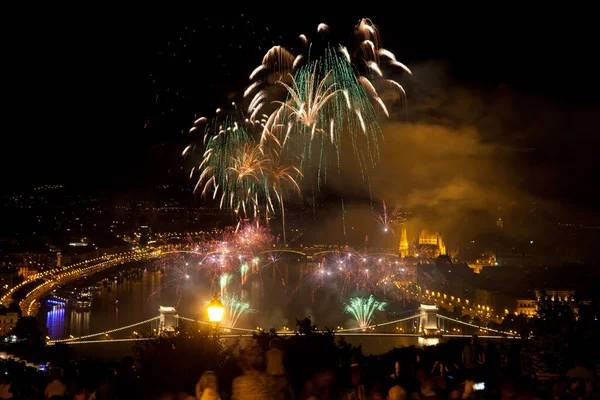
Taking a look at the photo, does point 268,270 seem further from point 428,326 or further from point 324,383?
point 324,383

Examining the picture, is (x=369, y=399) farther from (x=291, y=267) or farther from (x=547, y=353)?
(x=291, y=267)

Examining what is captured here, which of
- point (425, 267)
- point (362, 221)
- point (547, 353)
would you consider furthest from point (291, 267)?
point (547, 353)

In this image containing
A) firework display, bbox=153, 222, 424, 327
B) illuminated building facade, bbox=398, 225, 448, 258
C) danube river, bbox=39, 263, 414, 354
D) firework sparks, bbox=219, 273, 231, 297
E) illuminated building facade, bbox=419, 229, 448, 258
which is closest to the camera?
danube river, bbox=39, 263, 414, 354

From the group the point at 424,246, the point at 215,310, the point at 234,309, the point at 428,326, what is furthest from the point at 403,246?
the point at 215,310

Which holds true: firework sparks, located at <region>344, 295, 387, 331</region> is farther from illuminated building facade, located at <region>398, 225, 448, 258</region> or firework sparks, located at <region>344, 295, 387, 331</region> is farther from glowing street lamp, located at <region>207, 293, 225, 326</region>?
illuminated building facade, located at <region>398, 225, 448, 258</region>

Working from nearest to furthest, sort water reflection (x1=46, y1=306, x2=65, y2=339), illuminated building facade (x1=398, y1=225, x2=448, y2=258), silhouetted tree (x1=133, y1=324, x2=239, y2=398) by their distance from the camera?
silhouetted tree (x1=133, y1=324, x2=239, y2=398)
water reflection (x1=46, y1=306, x2=65, y2=339)
illuminated building facade (x1=398, y1=225, x2=448, y2=258)

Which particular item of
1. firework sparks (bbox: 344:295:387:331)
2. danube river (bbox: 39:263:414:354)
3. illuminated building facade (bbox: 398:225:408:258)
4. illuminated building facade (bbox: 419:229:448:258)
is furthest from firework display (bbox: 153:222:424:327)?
illuminated building facade (bbox: 419:229:448:258)
